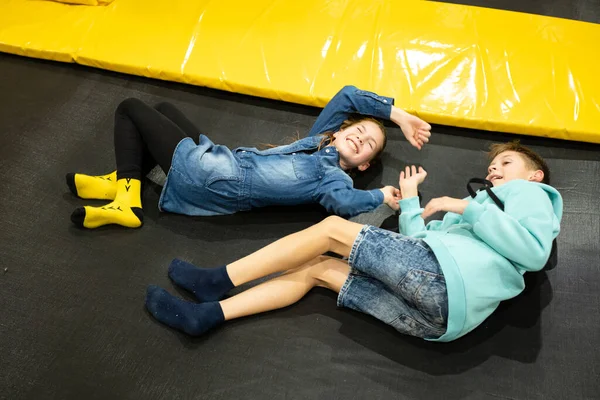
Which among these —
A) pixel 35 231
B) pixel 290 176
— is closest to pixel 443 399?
pixel 290 176

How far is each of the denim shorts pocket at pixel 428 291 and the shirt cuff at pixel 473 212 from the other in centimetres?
20

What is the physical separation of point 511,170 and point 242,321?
1.04m

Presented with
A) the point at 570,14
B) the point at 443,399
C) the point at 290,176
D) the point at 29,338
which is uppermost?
the point at 570,14

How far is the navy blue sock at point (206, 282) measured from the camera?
166cm

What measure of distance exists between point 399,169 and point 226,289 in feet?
2.95

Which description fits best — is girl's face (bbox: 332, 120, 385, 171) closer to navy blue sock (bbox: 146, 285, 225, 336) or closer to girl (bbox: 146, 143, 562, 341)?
girl (bbox: 146, 143, 562, 341)

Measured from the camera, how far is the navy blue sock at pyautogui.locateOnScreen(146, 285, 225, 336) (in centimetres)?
159

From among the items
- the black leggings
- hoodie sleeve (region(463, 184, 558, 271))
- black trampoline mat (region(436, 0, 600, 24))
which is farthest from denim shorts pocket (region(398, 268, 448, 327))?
black trampoline mat (region(436, 0, 600, 24))

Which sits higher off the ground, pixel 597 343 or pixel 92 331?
pixel 597 343

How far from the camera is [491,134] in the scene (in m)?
2.26

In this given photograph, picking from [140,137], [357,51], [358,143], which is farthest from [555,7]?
[140,137]

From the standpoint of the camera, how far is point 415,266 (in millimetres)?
1488

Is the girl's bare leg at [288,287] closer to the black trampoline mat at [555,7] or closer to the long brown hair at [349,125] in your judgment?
the long brown hair at [349,125]

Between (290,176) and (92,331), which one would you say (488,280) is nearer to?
(290,176)
